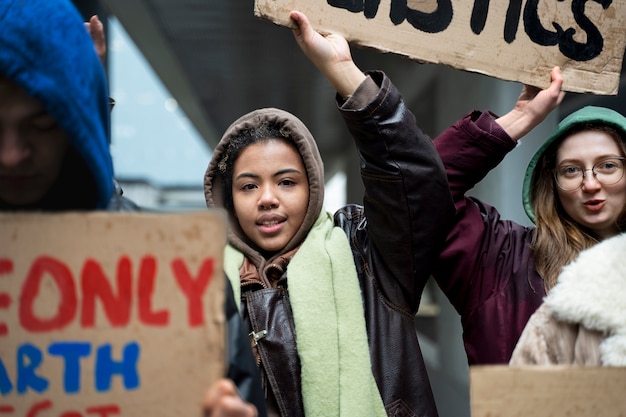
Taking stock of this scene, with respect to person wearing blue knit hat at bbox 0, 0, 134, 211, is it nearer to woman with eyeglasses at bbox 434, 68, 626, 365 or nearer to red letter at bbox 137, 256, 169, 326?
red letter at bbox 137, 256, 169, 326

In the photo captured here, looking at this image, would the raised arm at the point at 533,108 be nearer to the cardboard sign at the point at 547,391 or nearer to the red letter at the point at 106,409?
the cardboard sign at the point at 547,391

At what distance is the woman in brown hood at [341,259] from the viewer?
1830 millimetres

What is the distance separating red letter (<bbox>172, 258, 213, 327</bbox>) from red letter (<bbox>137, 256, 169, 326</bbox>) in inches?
1.4

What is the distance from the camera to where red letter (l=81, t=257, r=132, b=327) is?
117cm

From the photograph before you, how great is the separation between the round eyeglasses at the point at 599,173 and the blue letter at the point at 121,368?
1.19m

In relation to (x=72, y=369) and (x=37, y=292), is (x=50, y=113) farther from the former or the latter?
(x=72, y=369)

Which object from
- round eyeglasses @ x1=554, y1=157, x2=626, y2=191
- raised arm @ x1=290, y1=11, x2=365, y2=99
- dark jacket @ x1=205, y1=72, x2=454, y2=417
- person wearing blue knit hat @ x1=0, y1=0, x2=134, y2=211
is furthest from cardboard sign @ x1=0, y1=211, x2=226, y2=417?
round eyeglasses @ x1=554, y1=157, x2=626, y2=191

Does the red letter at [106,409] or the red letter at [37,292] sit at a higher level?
the red letter at [37,292]

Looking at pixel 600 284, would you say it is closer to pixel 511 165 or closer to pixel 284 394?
pixel 284 394

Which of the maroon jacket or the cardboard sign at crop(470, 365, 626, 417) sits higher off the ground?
the maroon jacket

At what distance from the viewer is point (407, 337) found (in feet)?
6.24

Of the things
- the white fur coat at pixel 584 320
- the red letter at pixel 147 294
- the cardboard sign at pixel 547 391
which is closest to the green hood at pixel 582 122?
the white fur coat at pixel 584 320

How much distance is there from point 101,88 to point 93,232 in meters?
0.27

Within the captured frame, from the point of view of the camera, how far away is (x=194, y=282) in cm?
116
